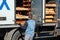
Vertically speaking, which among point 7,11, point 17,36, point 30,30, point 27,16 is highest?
point 7,11

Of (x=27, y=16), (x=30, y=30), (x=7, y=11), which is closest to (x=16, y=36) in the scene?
(x=30, y=30)

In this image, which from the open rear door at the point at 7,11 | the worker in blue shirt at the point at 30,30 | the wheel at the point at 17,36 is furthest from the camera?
the worker in blue shirt at the point at 30,30

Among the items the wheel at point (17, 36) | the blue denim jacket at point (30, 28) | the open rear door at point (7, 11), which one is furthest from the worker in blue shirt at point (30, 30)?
the open rear door at point (7, 11)

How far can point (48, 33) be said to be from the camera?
40.1 feet

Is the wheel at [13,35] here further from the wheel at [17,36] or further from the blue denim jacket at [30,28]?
the blue denim jacket at [30,28]

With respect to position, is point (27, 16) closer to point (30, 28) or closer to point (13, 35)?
point (30, 28)

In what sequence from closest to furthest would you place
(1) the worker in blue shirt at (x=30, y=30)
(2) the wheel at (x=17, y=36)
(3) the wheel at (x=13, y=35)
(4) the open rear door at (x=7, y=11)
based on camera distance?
1. (4) the open rear door at (x=7, y=11)
2. (3) the wheel at (x=13, y=35)
3. (2) the wheel at (x=17, y=36)
4. (1) the worker in blue shirt at (x=30, y=30)

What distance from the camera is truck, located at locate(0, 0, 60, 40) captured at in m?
10.8

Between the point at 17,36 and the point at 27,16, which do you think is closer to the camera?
the point at 17,36

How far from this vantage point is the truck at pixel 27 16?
1076cm

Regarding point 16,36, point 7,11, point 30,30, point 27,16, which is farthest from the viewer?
point 27,16

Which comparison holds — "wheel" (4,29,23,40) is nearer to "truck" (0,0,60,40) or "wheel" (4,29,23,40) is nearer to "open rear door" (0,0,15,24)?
"truck" (0,0,60,40)

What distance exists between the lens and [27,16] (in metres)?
12.8

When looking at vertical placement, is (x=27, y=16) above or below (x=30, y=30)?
above
